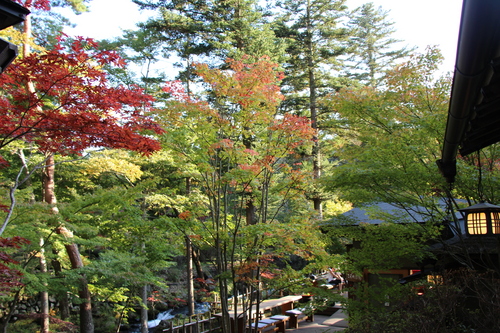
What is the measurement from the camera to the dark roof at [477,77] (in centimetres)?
149

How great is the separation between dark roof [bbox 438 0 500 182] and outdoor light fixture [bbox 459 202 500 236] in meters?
1.95

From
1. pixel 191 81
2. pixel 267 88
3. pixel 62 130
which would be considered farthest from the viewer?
pixel 191 81

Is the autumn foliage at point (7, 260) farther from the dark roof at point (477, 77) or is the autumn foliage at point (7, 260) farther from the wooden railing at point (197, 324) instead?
the wooden railing at point (197, 324)

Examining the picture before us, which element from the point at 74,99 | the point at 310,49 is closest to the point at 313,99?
the point at 310,49

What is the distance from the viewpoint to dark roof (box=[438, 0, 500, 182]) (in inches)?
58.8

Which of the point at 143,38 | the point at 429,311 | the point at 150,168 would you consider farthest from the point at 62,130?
the point at 143,38

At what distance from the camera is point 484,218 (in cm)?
445

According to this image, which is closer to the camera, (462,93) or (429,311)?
(462,93)

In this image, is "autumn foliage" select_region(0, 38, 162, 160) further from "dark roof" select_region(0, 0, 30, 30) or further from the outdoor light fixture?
the outdoor light fixture

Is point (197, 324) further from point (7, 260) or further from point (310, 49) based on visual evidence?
point (310, 49)

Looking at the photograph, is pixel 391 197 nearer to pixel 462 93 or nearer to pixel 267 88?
pixel 267 88

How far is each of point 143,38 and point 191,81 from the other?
3.04 meters

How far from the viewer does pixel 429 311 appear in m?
4.52

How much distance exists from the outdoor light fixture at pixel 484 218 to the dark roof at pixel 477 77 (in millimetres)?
1948
